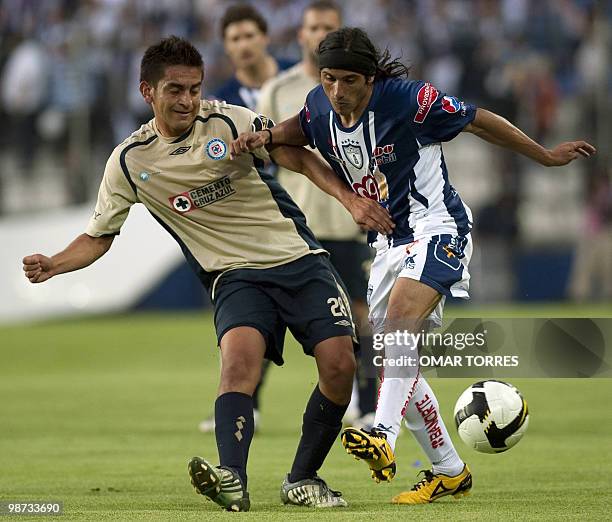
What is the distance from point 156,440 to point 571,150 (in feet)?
13.2

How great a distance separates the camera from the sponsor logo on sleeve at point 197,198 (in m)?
6.49

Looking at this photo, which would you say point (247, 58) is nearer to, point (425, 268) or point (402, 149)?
point (402, 149)

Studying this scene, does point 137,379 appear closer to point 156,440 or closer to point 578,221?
point 156,440

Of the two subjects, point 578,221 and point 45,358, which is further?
point 578,221

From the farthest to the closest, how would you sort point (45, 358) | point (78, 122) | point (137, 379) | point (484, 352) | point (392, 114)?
1. point (78, 122)
2. point (45, 358)
3. point (137, 379)
4. point (484, 352)
5. point (392, 114)

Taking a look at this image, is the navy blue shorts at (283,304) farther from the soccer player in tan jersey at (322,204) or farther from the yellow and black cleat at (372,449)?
the soccer player in tan jersey at (322,204)

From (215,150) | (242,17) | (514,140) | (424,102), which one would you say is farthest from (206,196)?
(242,17)

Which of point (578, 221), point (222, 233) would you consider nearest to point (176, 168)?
point (222, 233)

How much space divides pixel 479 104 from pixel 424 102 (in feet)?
49.5

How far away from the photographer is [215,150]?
21.2 feet

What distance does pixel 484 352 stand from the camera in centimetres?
689

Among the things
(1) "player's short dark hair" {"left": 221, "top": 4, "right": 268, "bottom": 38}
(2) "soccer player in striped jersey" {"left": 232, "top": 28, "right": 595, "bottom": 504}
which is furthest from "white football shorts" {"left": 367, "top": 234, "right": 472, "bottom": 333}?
(1) "player's short dark hair" {"left": 221, "top": 4, "right": 268, "bottom": 38}

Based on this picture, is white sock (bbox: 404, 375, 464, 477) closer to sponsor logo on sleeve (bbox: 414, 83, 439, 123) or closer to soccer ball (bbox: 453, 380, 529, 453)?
soccer ball (bbox: 453, 380, 529, 453)

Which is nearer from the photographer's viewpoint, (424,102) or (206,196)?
(424,102)
